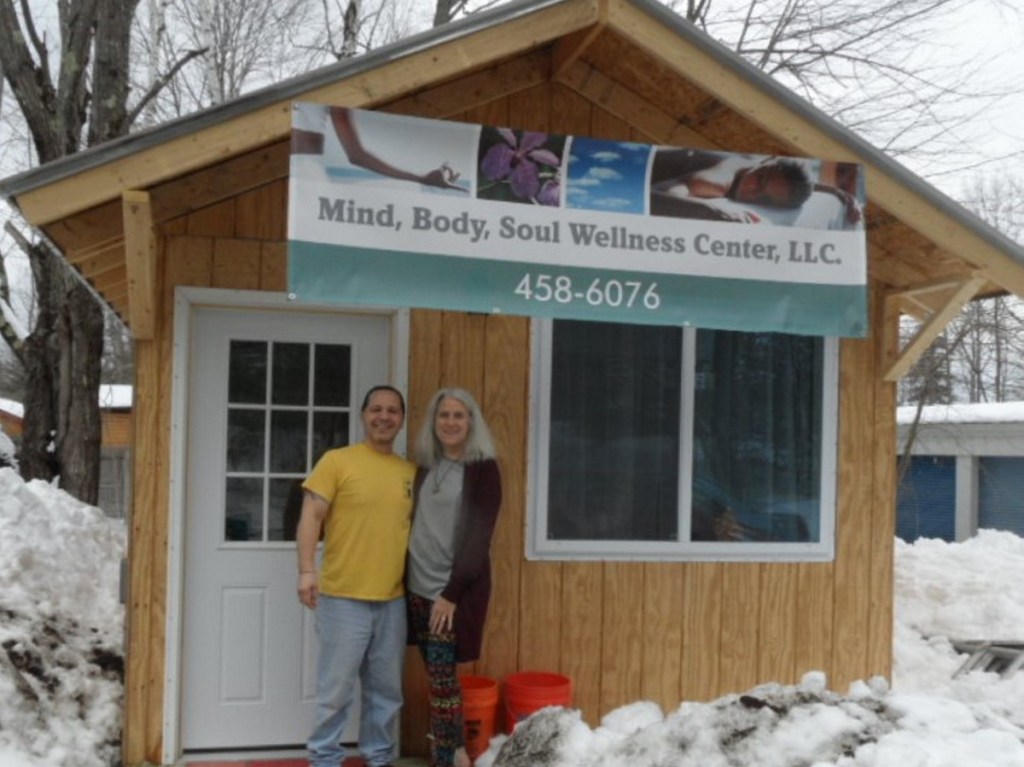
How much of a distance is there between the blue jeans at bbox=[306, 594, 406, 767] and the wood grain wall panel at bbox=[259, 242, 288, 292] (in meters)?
1.56

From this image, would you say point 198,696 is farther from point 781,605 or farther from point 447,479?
point 781,605

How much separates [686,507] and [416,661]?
5.33 feet

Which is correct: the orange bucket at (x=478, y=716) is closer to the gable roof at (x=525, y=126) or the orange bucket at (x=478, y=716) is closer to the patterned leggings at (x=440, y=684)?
the patterned leggings at (x=440, y=684)

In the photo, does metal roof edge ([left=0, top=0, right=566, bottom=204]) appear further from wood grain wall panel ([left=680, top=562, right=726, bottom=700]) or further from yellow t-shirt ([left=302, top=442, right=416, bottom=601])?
wood grain wall panel ([left=680, top=562, right=726, bottom=700])

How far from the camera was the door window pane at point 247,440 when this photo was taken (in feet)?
15.6

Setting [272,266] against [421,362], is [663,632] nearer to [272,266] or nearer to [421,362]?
[421,362]

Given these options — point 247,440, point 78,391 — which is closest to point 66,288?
point 78,391

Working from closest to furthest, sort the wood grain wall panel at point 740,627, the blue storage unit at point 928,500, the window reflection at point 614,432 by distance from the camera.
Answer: the window reflection at point 614,432 < the wood grain wall panel at point 740,627 < the blue storage unit at point 928,500

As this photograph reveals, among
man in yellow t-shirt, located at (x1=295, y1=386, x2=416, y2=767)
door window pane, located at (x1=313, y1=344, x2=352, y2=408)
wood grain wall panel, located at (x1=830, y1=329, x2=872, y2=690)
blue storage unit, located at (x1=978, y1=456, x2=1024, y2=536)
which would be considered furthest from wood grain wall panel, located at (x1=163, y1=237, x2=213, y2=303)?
blue storage unit, located at (x1=978, y1=456, x2=1024, y2=536)

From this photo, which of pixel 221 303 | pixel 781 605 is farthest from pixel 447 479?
pixel 781 605

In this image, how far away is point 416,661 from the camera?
4734 millimetres

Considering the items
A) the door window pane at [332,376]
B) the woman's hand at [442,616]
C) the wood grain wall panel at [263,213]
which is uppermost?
the wood grain wall panel at [263,213]

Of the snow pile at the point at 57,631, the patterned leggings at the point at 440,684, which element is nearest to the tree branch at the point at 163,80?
the snow pile at the point at 57,631

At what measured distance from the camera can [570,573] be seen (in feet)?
16.2
